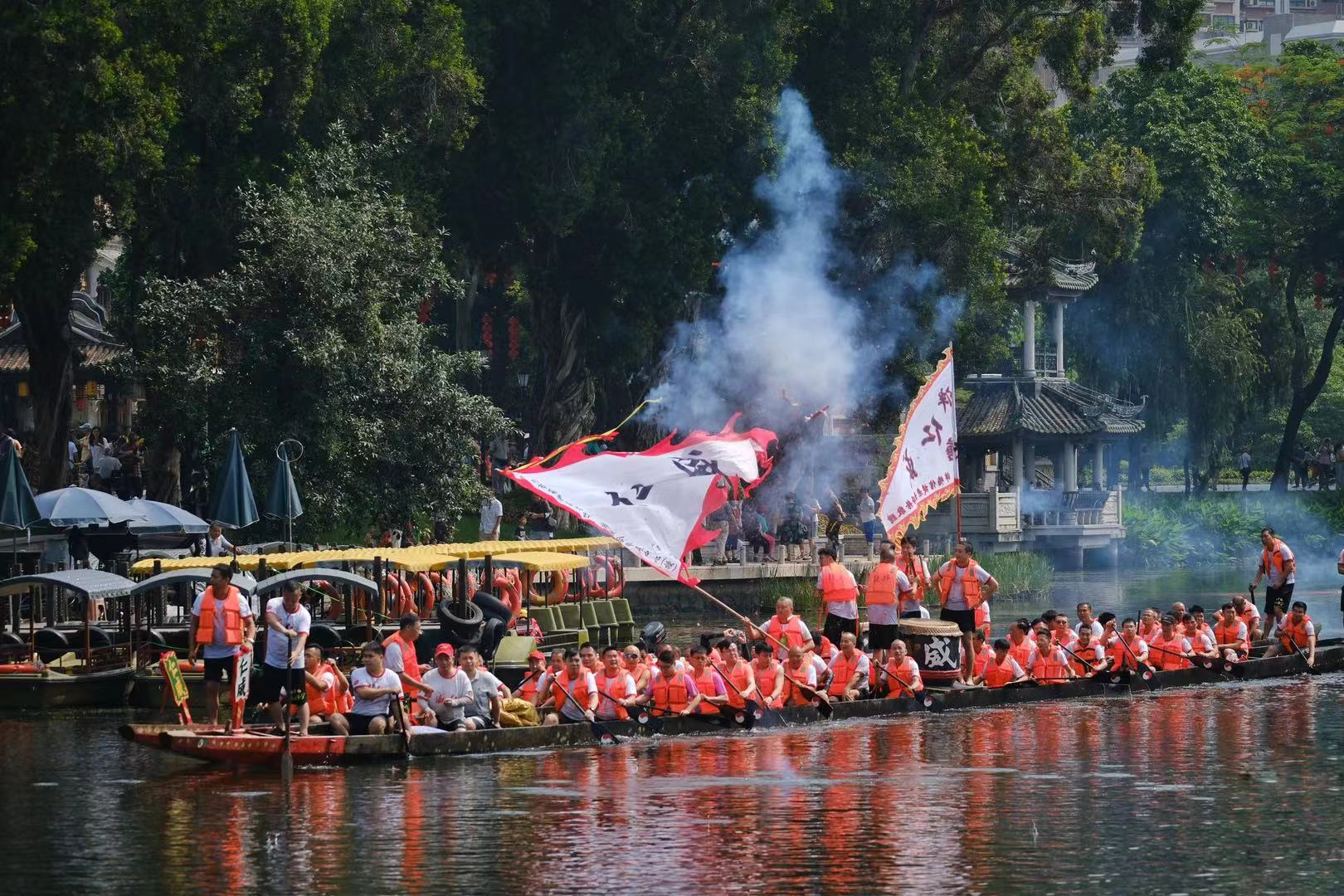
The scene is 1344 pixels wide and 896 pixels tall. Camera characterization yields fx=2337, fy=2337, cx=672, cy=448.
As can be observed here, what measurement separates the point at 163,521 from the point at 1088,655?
16.1 metres

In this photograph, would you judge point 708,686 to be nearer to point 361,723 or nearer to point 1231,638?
point 361,723

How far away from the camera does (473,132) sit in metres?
55.7

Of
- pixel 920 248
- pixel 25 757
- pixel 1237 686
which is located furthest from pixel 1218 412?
pixel 25 757

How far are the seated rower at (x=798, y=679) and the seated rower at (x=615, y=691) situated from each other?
238cm

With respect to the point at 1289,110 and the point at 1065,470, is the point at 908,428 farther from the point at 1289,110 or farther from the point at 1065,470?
the point at 1289,110

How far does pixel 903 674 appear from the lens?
32.4 meters

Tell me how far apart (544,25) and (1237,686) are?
2466 centimetres

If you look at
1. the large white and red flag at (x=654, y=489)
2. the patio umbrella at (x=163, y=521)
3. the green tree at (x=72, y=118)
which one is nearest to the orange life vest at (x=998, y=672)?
the large white and red flag at (x=654, y=489)

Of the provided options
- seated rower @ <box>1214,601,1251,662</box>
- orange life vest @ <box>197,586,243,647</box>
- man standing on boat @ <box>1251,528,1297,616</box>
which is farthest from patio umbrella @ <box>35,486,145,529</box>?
man standing on boat @ <box>1251,528,1297,616</box>

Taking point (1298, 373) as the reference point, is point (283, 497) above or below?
below

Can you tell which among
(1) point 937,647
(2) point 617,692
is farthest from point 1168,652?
(2) point 617,692

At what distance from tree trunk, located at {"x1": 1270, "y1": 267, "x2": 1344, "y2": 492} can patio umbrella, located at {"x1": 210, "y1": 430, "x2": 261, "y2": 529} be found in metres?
51.8

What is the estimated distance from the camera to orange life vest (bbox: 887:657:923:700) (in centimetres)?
3238

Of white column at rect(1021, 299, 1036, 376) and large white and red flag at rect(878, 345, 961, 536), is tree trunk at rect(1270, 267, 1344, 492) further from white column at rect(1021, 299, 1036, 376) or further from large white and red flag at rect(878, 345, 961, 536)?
large white and red flag at rect(878, 345, 961, 536)
